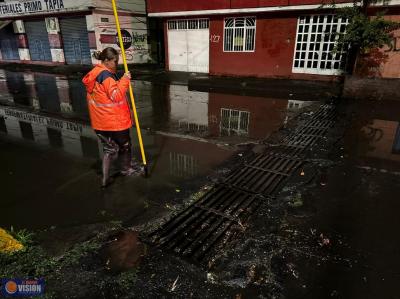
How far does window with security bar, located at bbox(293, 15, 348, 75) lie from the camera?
11273 mm

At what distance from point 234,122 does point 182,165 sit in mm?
2776

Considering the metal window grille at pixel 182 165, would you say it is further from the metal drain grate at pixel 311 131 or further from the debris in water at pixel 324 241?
the metal drain grate at pixel 311 131

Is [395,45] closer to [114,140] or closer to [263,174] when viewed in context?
[263,174]

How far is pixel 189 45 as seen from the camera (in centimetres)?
1516

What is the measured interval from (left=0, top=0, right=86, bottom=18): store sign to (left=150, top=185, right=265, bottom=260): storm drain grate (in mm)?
18037

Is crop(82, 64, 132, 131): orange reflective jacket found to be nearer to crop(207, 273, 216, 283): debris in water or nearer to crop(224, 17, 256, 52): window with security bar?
crop(207, 273, 216, 283): debris in water

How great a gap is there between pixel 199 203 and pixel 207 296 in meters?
1.44

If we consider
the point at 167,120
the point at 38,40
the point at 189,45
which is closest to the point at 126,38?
→ the point at 189,45

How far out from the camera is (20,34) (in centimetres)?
2230

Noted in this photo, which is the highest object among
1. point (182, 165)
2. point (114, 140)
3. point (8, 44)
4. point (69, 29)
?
point (69, 29)

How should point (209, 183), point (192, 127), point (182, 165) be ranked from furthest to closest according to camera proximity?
1. point (192, 127)
2. point (182, 165)
3. point (209, 183)

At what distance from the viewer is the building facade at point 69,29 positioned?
18.1 meters

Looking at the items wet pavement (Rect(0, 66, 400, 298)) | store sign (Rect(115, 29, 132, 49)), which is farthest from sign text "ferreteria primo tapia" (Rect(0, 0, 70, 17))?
wet pavement (Rect(0, 66, 400, 298))

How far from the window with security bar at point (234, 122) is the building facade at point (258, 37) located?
5812 mm
